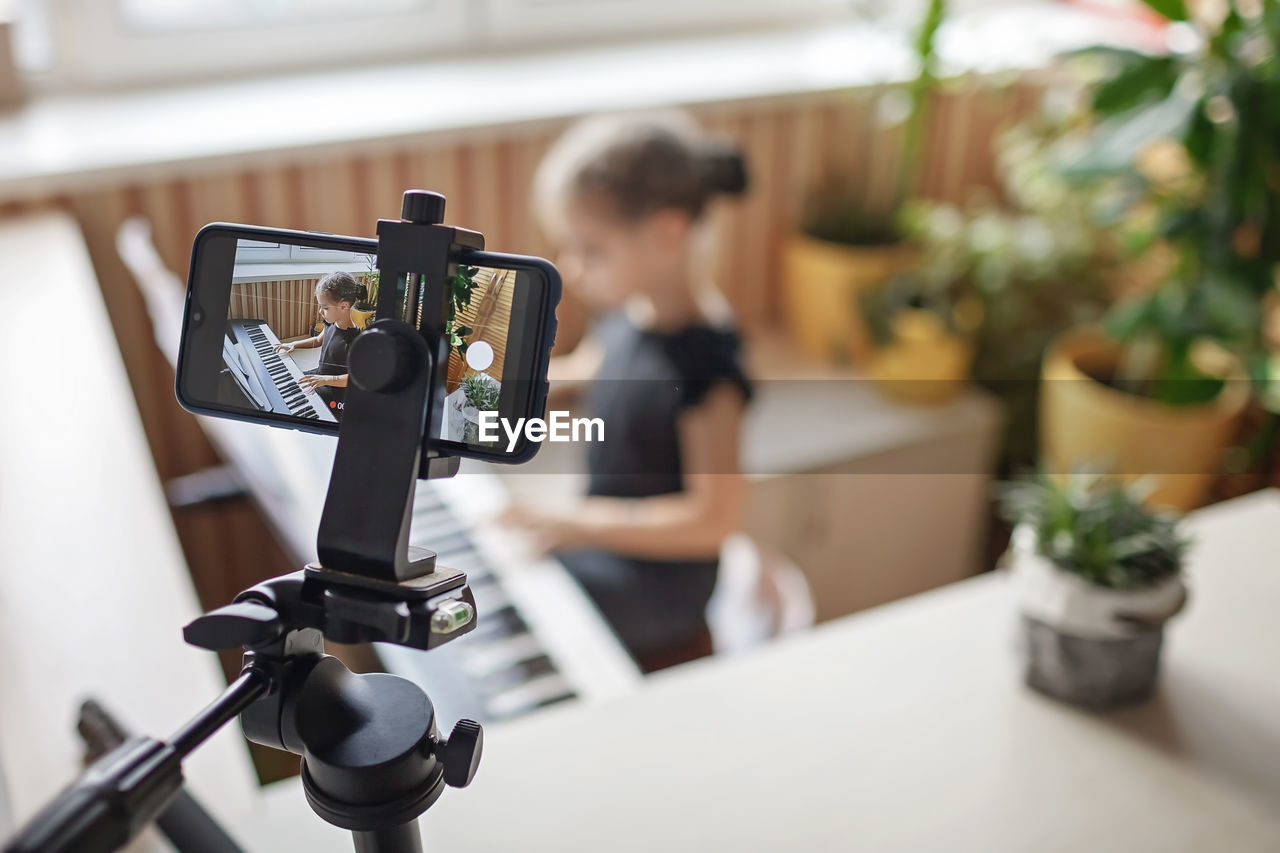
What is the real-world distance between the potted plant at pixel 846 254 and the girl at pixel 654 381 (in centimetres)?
77

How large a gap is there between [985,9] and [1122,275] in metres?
0.82

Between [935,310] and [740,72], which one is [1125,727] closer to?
[935,310]

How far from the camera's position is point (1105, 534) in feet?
2.96

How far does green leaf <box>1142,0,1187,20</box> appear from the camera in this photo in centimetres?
173

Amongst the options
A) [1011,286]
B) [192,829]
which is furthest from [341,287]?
[1011,286]

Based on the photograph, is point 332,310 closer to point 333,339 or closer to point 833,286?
point 333,339

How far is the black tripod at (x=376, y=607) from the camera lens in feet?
1.24

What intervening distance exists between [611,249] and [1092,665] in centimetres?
75

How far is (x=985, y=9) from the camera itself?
2.80 metres

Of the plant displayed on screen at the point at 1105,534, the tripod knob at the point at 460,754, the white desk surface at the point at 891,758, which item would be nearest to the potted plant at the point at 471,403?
the tripod knob at the point at 460,754

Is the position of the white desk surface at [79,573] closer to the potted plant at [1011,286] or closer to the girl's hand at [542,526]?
the girl's hand at [542,526]

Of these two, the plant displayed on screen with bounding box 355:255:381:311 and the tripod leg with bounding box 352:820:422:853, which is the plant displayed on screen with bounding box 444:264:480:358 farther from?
the tripod leg with bounding box 352:820:422:853

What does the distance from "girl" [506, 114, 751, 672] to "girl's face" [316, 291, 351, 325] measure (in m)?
0.93

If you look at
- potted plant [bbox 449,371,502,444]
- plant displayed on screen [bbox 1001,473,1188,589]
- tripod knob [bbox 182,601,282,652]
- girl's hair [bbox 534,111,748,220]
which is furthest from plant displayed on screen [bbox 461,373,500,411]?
girl's hair [bbox 534,111,748,220]
